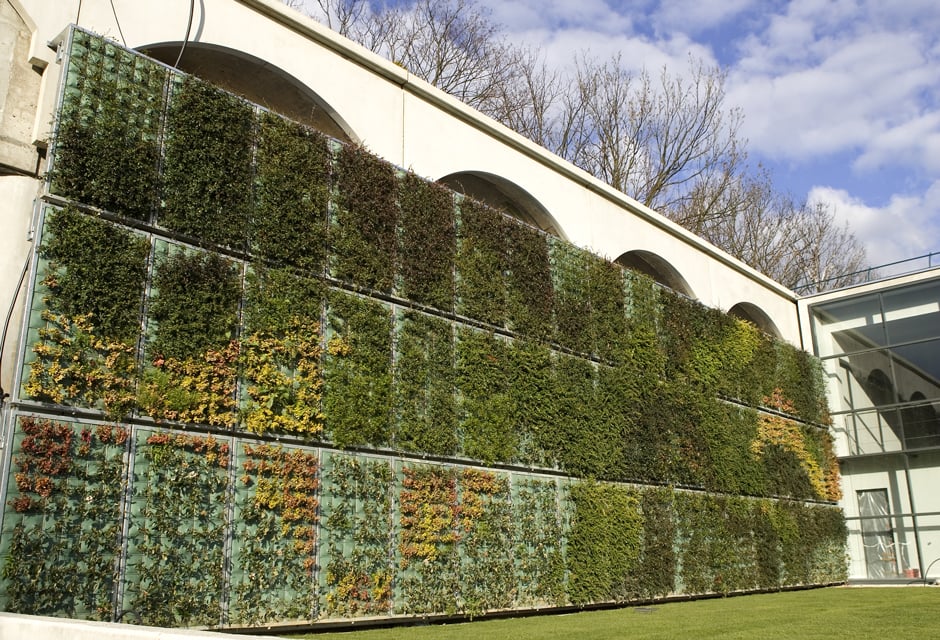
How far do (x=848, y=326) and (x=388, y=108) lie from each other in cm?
1514

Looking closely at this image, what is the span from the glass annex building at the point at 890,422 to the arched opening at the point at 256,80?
15495 millimetres

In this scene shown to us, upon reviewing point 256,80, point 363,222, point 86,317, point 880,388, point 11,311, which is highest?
point 256,80

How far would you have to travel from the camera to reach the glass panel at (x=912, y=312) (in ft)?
65.4

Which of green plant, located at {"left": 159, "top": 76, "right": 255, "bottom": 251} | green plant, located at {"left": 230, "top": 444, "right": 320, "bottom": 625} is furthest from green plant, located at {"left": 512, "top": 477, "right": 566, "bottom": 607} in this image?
green plant, located at {"left": 159, "top": 76, "right": 255, "bottom": 251}

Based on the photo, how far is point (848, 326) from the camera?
70.6 feet

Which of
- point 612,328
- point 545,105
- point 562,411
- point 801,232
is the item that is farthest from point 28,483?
point 801,232

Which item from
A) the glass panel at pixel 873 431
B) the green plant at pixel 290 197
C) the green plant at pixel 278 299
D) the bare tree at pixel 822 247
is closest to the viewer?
the green plant at pixel 278 299

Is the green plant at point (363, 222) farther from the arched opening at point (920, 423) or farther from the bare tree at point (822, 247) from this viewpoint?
the bare tree at point (822, 247)

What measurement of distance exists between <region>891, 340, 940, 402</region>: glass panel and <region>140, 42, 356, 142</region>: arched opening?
50.8 feet

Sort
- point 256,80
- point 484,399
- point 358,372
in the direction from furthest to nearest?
point 484,399 < point 256,80 < point 358,372

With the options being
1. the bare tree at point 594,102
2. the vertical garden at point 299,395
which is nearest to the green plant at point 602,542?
the vertical garden at point 299,395

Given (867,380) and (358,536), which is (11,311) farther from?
(867,380)

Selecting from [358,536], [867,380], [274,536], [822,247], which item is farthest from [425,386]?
[822,247]

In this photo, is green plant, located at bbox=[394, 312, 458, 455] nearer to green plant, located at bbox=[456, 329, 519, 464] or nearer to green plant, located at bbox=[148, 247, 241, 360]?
green plant, located at bbox=[456, 329, 519, 464]
